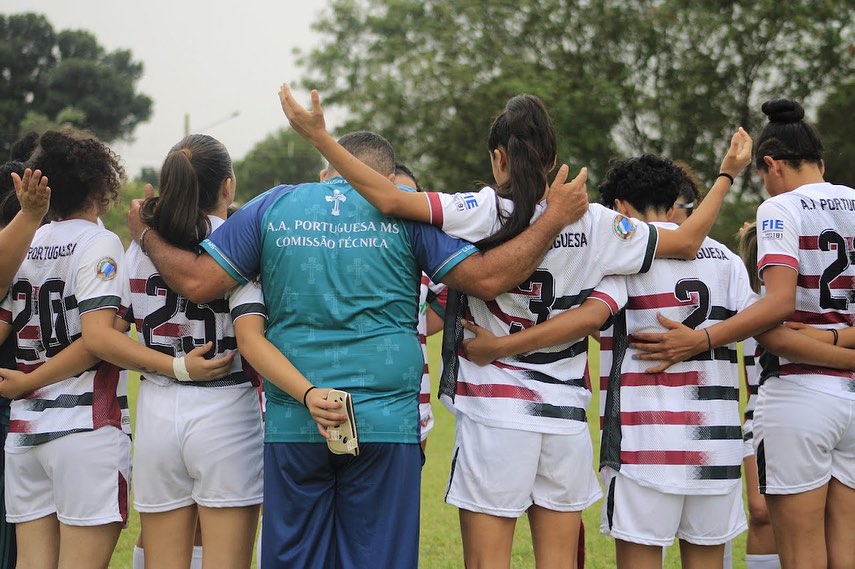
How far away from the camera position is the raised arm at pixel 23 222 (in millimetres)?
3783

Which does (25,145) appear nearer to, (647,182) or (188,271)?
(188,271)

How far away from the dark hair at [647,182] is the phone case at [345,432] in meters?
1.69

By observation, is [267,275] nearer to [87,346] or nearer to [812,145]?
[87,346]

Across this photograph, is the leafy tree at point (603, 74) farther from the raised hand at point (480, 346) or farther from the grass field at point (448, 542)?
the raised hand at point (480, 346)

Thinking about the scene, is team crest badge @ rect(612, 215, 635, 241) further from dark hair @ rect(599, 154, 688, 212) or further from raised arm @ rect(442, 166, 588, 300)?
dark hair @ rect(599, 154, 688, 212)

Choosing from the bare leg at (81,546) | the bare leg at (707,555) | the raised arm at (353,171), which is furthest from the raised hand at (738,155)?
the bare leg at (81,546)

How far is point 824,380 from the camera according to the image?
4.18m

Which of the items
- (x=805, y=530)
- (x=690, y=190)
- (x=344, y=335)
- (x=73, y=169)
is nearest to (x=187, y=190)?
(x=73, y=169)

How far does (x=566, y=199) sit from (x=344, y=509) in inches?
58.8

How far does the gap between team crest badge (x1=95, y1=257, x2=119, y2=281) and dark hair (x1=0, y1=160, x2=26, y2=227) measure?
78cm

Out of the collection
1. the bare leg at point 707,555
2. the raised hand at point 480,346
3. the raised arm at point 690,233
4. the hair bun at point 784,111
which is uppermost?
the hair bun at point 784,111

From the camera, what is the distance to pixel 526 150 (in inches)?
150

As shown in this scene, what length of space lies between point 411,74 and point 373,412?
31.6 meters

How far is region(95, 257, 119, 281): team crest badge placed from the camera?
13.0 feet
